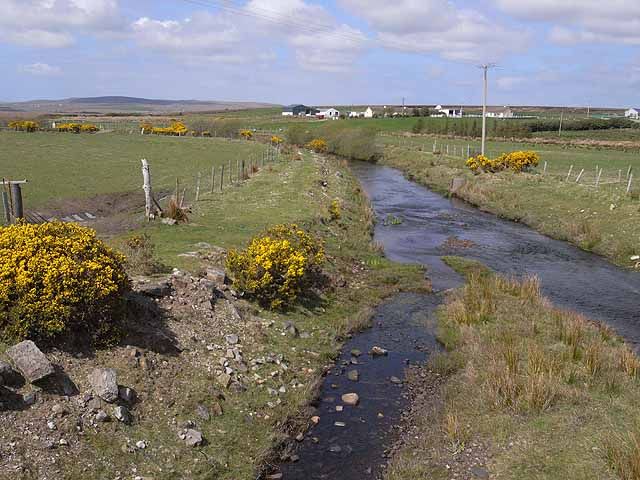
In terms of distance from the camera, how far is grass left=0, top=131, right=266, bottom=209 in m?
34.3

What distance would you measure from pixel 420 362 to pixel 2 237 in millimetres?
9795

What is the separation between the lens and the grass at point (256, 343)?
913 cm

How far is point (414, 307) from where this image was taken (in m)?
17.9

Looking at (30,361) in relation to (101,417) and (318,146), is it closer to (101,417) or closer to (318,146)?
(101,417)

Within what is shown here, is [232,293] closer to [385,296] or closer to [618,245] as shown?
[385,296]

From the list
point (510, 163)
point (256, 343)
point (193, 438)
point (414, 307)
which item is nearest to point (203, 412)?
point (193, 438)

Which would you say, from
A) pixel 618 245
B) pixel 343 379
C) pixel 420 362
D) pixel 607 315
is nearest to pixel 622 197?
pixel 618 245

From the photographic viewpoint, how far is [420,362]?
14.0 m

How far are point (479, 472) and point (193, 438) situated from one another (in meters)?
4.84

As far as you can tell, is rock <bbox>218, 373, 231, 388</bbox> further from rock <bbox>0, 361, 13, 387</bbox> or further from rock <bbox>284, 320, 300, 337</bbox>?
rock <bbox>0, 361, 13, 387</bbox>

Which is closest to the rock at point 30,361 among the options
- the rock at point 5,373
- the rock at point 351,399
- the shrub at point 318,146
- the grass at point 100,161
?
the rock at point 5,373

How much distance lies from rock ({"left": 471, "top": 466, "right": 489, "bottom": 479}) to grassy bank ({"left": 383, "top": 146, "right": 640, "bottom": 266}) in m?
17.8

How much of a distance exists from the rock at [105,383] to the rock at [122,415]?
25 cm

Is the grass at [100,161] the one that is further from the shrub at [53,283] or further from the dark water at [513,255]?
the shrub at [53,283]
